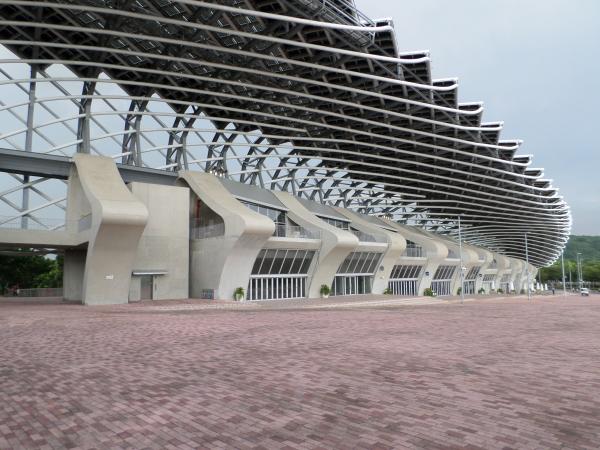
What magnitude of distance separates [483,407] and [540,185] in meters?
55.5

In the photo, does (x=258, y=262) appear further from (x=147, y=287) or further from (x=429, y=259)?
(x=429, y=259)

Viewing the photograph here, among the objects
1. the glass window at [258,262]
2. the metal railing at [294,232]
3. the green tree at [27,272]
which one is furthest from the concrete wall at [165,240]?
the green tree at [27,272]

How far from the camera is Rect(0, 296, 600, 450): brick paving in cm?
493

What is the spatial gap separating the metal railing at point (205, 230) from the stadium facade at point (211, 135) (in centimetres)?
12

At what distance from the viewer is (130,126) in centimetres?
3606

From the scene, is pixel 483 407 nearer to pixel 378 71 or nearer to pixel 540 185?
pixel 378 71

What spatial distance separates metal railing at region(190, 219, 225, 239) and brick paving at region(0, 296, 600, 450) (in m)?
17.7

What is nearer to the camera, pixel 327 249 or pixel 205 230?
pixel 205 230

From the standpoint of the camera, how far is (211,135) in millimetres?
43156

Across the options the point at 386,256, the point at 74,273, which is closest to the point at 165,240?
the point at 74,273

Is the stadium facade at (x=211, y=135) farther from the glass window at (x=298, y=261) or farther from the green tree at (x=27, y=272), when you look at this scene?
the green tree at (x=27, y=272)

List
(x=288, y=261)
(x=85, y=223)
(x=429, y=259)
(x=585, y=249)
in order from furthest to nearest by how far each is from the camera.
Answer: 1. (x=585, y=249)
2. (x=429, y=259)
3. (x=288, y=261)
4. (x=85, y=223)

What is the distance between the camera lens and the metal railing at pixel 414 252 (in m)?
51.0

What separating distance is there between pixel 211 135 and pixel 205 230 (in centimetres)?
1472
